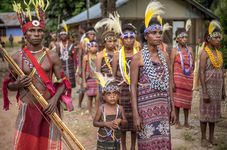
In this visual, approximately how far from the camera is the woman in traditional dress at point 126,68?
5809 mm

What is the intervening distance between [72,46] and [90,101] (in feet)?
9.07

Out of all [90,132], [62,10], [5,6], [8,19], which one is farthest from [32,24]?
[5,6]

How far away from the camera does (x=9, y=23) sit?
63.9m

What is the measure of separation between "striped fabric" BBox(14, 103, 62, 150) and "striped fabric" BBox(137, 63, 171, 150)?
3.57 feet

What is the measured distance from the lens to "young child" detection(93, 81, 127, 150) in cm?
491

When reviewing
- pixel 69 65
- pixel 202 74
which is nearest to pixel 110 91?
pixel 202 74

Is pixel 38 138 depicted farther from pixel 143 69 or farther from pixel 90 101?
pixel 90 101

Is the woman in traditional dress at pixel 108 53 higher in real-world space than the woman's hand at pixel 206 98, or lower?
higher

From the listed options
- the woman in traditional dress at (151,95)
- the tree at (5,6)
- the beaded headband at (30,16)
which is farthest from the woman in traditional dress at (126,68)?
the tree at (5,6)

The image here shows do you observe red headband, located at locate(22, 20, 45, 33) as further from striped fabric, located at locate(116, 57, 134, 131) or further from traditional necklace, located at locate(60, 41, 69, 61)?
traditional necklace, located at locate(60, 41, 69, 61)

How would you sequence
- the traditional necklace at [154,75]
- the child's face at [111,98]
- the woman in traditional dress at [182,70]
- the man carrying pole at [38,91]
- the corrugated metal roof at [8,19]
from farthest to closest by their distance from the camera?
the corrugated metal roof at [8,19] < the woman in traditional dress at [182,70] < the child's face at [111,98] < the traditional necklace at [154,75] < the man carrying pole at [38,91]

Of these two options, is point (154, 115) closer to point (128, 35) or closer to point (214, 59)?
point (128, 35)

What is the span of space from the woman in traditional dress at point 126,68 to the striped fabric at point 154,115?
1255mm

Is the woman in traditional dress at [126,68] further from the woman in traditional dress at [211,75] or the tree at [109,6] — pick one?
the tree at [109,6]
